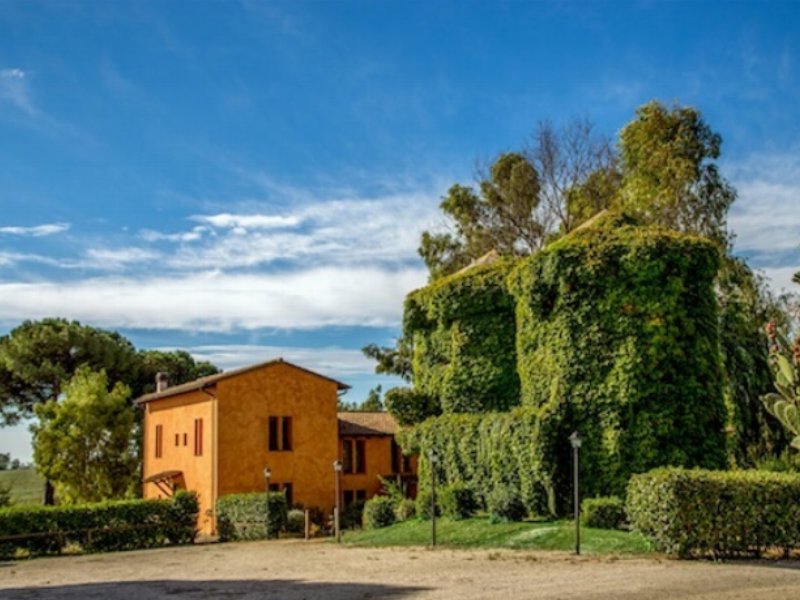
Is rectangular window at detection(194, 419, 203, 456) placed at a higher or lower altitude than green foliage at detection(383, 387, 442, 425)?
lower

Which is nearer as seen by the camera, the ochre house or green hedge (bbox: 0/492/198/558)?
green hedge (bbox: 0/492/198/558)

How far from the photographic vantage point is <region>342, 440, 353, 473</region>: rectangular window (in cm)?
3912

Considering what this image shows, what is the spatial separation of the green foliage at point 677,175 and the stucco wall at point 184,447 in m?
20.3

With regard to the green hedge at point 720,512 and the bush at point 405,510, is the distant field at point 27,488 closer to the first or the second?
the bush at point 405,510

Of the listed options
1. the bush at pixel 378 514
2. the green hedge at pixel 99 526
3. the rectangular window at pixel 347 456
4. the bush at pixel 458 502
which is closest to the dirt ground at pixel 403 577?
the green hedge at pixel 99 526

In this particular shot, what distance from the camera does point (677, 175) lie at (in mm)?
35875

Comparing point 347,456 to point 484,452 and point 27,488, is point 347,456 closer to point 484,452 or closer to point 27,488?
point 484,452

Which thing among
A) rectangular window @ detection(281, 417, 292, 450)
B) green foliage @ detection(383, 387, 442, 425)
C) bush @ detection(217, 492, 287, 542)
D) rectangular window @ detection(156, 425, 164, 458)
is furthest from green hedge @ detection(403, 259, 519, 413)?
rectangular window @ detection(156, 425, 164, 458)

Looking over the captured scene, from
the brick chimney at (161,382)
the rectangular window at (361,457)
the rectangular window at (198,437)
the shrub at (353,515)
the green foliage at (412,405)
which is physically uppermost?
the brick chimney at (161,382)

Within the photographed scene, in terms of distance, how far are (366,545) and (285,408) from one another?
11663 mm

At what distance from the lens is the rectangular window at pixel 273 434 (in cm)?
3550

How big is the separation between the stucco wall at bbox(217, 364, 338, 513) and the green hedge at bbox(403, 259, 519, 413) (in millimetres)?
6021

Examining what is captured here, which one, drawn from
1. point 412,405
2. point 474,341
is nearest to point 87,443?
point 412,405

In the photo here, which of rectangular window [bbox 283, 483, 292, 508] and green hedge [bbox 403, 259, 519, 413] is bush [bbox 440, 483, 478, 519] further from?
rectangular window [bbox 283, 483, 292, 508]
